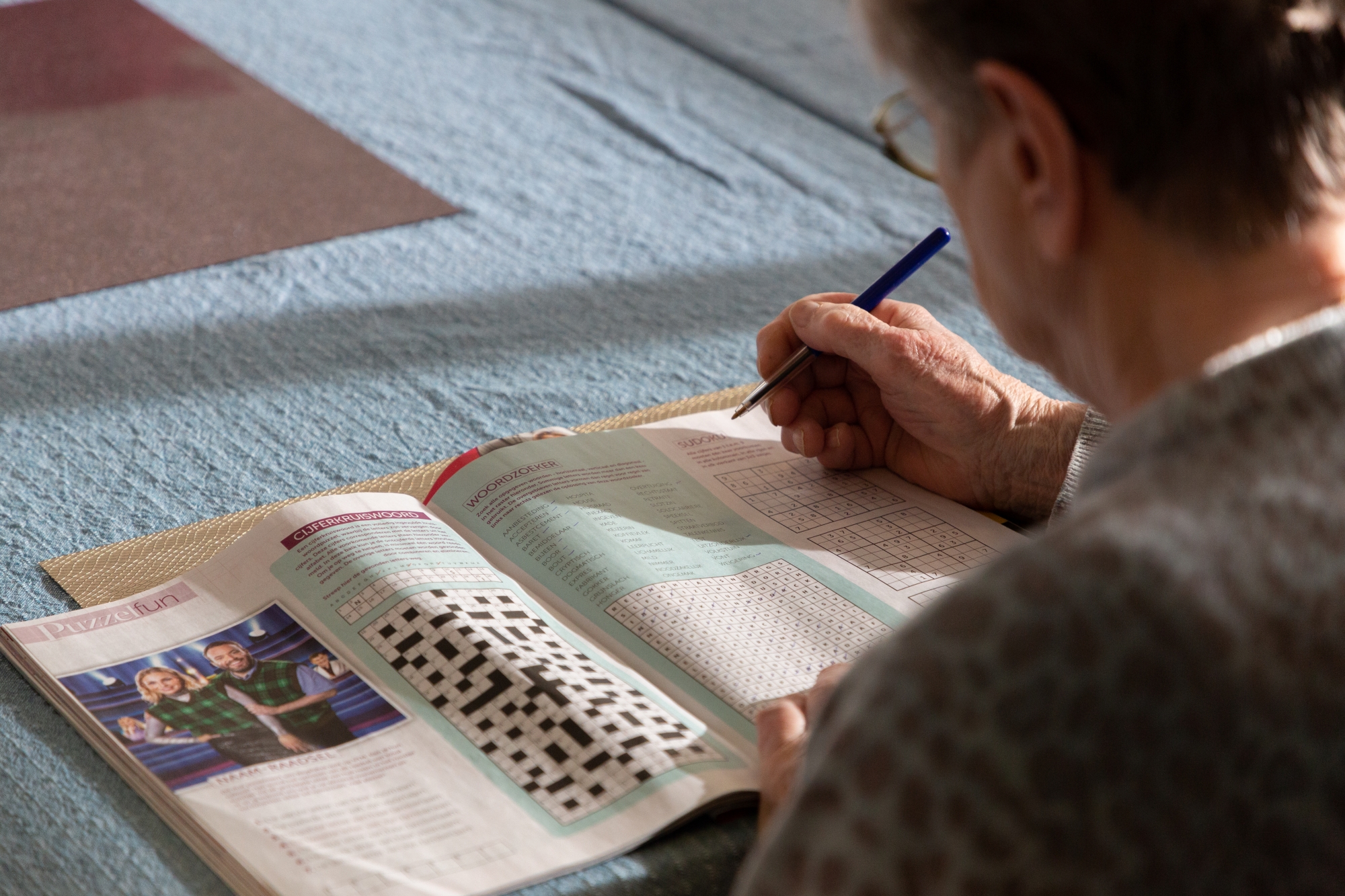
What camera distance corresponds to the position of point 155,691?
29.8 inches

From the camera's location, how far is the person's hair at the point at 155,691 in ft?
2.47

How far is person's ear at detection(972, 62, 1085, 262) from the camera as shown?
0.51m

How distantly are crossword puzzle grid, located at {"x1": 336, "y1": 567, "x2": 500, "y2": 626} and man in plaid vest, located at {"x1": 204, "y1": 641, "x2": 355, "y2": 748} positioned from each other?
0.05m

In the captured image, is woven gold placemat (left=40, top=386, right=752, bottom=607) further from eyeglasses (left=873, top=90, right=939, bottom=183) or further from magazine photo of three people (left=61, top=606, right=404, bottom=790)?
eyeglasses (left=873, top=90, right=939, bottom=183)

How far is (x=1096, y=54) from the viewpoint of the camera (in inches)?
19.3

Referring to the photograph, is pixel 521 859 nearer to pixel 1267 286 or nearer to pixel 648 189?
pixel 1267 286

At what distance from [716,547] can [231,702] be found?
0.33m

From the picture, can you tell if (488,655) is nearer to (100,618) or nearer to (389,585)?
(389,585)

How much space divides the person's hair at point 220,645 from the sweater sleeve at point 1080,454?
1.82ft

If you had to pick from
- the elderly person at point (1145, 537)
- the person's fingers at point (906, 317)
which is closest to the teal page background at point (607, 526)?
the person's fingers at point (906, 317)

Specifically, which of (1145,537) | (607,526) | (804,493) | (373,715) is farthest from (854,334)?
(1145,537)

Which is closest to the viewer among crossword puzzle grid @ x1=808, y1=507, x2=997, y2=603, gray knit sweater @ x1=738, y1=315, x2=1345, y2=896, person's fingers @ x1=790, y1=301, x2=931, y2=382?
gray knit sweater @ x1=738, y1=315, x2=1345, y2=896

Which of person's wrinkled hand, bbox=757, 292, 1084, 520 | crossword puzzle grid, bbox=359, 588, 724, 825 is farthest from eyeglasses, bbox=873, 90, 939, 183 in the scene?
crossword puzzle grid, bbox=359, 588, 724, 825

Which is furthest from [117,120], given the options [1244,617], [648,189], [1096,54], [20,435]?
[1244,617]
